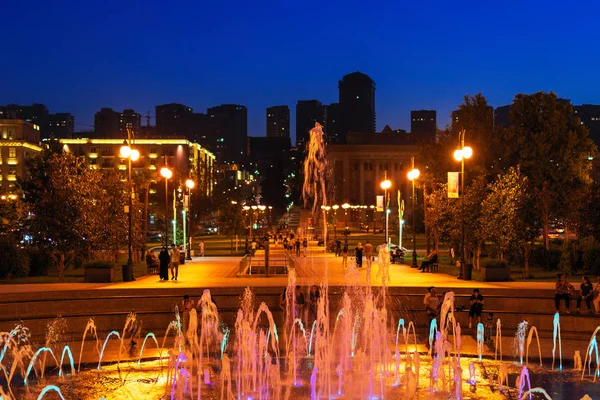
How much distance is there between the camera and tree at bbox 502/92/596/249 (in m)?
47.6

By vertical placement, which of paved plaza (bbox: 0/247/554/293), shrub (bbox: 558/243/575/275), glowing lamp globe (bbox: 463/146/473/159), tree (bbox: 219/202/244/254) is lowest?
paved plaza (bbox: 0/247/554/293)

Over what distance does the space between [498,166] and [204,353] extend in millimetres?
35249

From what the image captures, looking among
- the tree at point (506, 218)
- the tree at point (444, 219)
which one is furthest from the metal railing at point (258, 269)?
the tree at point (506, 218)

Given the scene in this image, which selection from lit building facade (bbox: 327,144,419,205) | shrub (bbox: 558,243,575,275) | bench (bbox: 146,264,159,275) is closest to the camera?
shrub (bbox: 558,243,575,275)

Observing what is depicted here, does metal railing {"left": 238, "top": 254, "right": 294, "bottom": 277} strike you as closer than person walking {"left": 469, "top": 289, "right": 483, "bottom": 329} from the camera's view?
No

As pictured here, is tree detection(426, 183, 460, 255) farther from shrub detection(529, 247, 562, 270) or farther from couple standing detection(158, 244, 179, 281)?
couple standing detection(158, 244, 179, 281)

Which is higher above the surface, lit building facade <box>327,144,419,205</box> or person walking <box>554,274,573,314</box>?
lit building facade <box>327,144,419,205</box>

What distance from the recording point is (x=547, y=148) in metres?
47.6

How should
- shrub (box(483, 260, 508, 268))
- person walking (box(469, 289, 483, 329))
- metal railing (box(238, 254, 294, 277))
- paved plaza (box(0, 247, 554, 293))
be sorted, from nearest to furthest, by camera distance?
person walking (box(469, 289, 483, 329)) → paved plaza (box(0, 247, 554, 293)) → shrub (box(483, 260, 508, 268)) → metal railing (box(238, 254, 294, 277))

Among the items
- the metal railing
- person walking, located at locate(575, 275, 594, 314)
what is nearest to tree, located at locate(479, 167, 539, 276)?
the metal railing

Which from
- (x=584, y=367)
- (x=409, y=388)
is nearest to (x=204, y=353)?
(x=409, y=388)

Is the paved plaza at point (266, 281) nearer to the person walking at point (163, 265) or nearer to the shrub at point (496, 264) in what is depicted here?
the person walking at point (163, 265)

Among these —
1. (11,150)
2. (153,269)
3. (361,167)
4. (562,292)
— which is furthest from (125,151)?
(361,167)

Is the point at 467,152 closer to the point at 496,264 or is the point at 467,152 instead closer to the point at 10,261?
the point at 496,264
